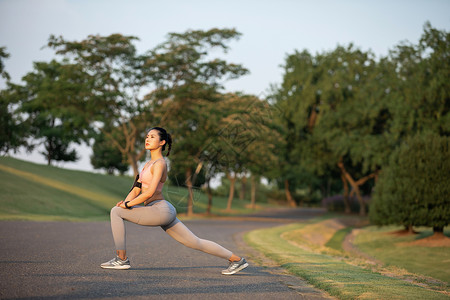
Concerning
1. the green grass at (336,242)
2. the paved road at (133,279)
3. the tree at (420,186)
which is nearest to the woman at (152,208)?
the paved road at (133,279)

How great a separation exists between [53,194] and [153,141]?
29647 millimetres

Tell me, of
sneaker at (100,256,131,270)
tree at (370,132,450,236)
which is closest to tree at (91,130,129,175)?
tree at (370,132,450,236)

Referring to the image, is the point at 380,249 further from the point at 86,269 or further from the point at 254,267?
the point at 86,269

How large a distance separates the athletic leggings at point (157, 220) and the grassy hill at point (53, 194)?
480 inches

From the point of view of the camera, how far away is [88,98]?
1267 inches

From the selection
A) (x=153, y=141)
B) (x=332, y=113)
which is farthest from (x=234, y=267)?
(x=332, y=113)

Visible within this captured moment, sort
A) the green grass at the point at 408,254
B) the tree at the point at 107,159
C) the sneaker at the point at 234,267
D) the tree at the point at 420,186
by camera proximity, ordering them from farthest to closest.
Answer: the tree at the point at 107,159
the tree at the point at 420,186
the green grass at the point at 408,254
the sneaker at the point at 234,267

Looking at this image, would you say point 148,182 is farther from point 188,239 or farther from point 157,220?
point 188,239

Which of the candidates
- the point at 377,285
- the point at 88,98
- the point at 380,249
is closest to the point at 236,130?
the point at 380,249

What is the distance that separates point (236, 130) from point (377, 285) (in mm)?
19358

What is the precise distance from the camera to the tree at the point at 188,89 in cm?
3294

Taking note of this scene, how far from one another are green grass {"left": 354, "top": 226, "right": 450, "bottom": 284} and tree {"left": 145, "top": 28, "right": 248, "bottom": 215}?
42.3ft

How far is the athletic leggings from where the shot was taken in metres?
6.55

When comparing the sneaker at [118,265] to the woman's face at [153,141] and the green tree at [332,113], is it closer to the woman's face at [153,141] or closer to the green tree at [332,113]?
the woman's face at [153,141]
